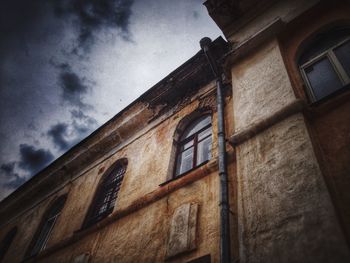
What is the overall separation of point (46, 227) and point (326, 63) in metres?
8.63

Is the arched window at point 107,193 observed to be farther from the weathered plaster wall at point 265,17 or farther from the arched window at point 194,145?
the weathered plaster wall at point 265,17

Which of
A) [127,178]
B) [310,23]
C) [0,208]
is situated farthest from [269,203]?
[0,208]

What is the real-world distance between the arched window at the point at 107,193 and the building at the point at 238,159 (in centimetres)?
4

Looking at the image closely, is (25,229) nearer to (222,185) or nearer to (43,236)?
(43,236)

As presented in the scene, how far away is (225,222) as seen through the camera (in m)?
3.51

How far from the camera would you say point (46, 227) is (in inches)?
346

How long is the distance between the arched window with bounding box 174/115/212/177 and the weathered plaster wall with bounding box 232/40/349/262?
1.37m

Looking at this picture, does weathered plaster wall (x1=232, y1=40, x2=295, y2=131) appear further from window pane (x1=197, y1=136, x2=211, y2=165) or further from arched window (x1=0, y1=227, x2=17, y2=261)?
arched window (x1=0, y1=227, x2=17, y2=261)

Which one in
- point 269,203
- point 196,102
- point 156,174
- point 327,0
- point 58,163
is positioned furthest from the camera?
point 58,163

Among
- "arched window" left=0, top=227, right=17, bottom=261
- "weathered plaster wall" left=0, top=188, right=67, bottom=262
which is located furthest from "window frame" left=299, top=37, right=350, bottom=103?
"arched window" left=0, top=227, right=17, bottom=261

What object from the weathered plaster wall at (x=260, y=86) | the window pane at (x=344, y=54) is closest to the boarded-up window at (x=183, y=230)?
the weathered plaster wall at (x=260, y=86)

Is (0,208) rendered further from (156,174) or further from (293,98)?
(293,98)

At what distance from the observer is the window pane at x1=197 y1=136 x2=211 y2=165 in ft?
17.9

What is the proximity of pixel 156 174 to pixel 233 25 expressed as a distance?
12.2 feet
